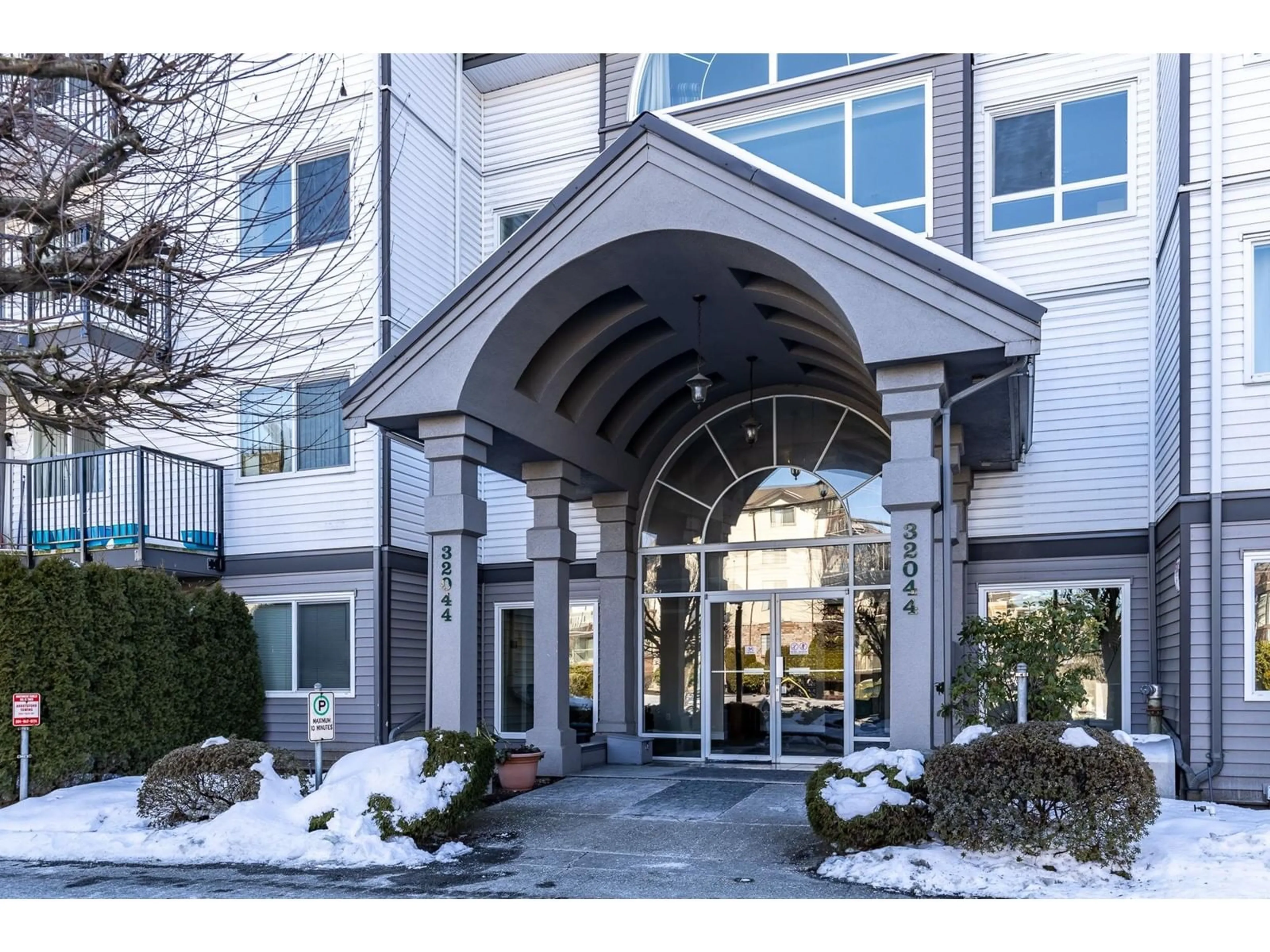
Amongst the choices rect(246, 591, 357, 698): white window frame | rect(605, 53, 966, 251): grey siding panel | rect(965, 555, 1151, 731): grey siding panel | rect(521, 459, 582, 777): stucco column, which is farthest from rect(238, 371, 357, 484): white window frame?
rect(965, 555, 1151, 731): grey siding panel

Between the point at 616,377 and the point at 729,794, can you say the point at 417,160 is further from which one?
the point at 729,794

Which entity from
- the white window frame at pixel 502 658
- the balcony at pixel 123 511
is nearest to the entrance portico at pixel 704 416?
the white window frame at pixel 502 658

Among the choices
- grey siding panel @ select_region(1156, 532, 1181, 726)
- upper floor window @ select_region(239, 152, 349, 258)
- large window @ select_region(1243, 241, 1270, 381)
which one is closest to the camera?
large window @ select_region(1243, 241, 1270, 381)

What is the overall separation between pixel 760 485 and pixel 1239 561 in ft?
18.6

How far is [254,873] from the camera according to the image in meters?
7.75

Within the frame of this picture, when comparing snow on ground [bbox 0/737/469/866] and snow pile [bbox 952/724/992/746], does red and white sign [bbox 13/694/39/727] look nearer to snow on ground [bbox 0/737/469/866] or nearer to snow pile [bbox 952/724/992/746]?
snow on ground [bbox 0/737/469/866]

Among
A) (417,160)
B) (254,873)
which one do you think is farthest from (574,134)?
(254,873)

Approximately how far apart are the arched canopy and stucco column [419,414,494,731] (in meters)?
4.52

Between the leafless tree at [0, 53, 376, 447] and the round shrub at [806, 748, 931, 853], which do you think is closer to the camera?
the leafless tree at [0, 53, 376, 447]

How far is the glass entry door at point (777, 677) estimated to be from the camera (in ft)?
43.7

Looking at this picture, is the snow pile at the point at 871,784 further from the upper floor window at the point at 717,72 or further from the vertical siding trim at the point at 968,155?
the upper floor window at the point at 717,72

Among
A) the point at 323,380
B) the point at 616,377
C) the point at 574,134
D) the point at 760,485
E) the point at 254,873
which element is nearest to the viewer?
the point at 254,873

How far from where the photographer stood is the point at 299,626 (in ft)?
48.9

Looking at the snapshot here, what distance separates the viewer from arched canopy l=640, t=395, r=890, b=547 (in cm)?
1348
